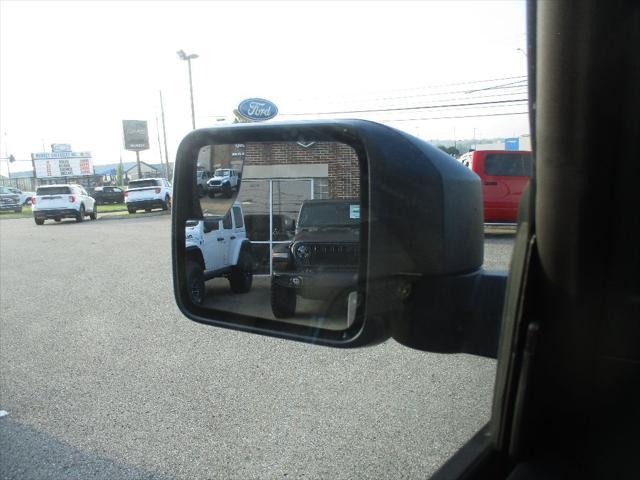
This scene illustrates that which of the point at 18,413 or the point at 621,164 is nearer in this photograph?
the point at 621,164

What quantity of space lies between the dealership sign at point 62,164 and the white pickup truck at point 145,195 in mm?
55079

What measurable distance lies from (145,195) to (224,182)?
29.9 metres

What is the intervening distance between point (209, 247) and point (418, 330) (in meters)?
0.78

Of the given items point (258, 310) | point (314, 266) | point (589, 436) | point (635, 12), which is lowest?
point (589, 436)

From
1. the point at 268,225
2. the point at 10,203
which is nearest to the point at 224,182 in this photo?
the point at 268,225

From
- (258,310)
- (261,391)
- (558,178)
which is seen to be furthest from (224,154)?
(261,391)

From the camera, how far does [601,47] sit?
3.84 ft

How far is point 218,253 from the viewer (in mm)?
1769

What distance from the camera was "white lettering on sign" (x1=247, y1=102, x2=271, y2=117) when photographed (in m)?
5.33

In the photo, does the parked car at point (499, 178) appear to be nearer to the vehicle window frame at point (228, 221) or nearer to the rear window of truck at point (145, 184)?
the vehicle window frame at point (228, 221)

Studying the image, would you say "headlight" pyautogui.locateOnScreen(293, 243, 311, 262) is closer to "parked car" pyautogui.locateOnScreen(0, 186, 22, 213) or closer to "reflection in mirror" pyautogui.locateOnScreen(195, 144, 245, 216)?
"reflection in mirror" pyautogui.locateOnScreen(195, 144, 245, 216)

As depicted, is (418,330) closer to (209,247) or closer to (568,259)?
(568,259)

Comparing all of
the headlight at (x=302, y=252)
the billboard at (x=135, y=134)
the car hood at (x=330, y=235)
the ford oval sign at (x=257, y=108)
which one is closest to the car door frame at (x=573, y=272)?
the car hood at (x=330, y=235)

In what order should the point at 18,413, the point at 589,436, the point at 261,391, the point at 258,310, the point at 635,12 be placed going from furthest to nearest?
the point at 261,391, the point at 18,413, the point at 258,310, the point at 589,436, the point at 635,12
